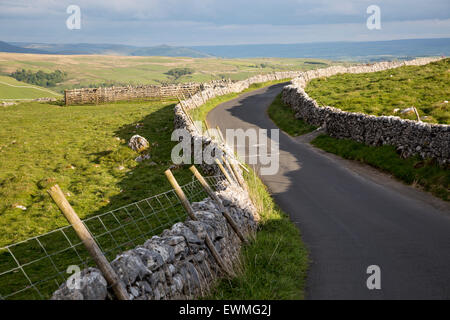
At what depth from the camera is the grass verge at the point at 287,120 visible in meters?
33.8

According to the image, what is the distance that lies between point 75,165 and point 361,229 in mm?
17552

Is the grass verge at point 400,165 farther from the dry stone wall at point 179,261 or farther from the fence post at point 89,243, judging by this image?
the fence post at point 89,243

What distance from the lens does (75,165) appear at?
25.0 metres

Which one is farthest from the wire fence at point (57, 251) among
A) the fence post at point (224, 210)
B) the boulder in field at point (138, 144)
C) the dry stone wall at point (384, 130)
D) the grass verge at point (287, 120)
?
the grass verge at point (287, 120)

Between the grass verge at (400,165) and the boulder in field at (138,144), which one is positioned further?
the boulder in field at (138,144)

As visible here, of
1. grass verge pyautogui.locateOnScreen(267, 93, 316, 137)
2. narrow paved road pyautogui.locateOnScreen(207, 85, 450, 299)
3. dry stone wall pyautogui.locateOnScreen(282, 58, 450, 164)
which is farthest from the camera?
grass verge pyautogui.locateOnScreen(267, 93, 316, 137)

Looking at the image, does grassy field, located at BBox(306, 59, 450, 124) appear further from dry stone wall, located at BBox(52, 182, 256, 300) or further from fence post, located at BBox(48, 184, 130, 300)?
fence post, located at BBox(48, 184, 130, 300)

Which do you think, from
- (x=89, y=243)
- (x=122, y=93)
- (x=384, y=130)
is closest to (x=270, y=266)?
(x=89, y=243)

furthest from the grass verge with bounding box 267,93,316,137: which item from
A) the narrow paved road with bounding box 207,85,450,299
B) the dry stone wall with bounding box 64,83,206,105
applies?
Result: the dry stone wall with bounding box 64,83,206,105

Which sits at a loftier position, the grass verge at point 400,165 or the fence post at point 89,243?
the fence post at point 89,243

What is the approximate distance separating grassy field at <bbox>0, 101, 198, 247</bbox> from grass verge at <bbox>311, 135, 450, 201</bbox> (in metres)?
10.0

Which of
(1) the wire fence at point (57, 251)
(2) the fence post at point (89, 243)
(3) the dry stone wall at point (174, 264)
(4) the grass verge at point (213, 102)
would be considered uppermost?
(4) the grass verge at point (213, 102)

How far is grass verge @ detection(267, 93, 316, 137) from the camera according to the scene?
33.8 meters

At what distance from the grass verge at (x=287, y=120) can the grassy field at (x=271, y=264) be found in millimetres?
18862
